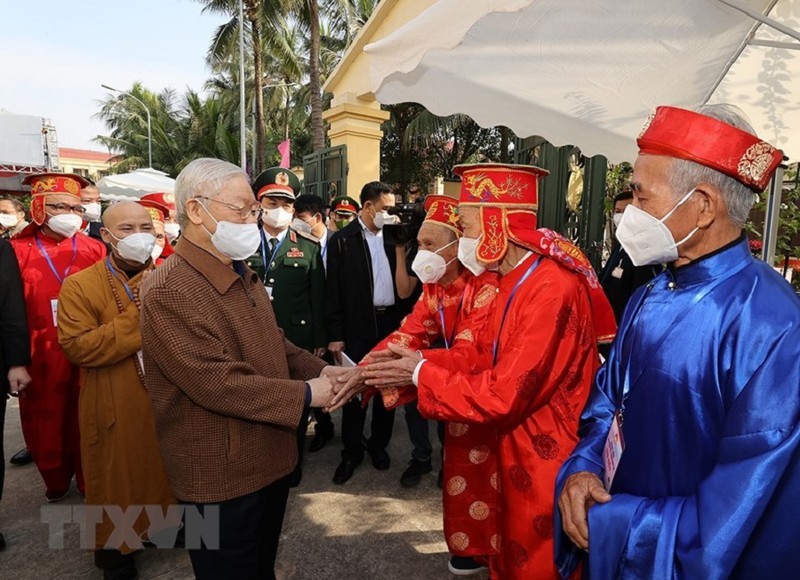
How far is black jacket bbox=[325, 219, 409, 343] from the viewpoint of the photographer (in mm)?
4227

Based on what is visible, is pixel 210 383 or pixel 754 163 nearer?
pixel 754 163

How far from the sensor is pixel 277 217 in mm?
4348

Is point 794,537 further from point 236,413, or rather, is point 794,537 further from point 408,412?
point 408,412

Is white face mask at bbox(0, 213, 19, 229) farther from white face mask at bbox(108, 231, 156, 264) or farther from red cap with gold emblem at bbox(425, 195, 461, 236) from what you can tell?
red cap with gold emblem at bbox(425, 195, 461, 236)

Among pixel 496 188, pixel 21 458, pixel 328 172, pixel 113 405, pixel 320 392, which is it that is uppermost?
pixel 328 172

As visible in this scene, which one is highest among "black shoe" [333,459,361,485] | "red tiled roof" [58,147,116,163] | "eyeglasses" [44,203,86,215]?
"red tiled roof" [58,147,116,163]

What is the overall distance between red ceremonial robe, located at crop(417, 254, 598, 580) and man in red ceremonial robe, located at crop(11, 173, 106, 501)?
2.98 metres

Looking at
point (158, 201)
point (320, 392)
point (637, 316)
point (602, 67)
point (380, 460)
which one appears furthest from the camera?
point (158, 201)

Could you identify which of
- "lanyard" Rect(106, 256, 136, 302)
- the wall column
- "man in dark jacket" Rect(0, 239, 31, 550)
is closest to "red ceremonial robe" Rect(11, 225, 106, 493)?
"man in dark jacket" Rect(0, 239, 31, 550)

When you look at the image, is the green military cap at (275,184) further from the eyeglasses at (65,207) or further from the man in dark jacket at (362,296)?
the eyeglasses at (65,207)

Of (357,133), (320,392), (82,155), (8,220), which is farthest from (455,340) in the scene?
(82,155)

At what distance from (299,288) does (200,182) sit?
2.36m

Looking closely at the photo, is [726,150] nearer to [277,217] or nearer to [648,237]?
[648,237]

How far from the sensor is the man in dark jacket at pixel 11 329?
10.4 ft
